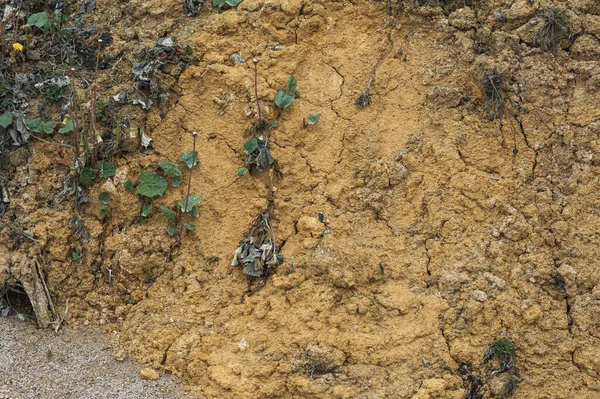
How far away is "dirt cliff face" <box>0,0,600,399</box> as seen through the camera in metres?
3.56

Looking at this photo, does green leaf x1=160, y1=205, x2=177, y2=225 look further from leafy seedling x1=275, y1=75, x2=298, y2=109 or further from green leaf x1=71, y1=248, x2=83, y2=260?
leafy seedling x1=275, y1=75, x2=298, y2=109

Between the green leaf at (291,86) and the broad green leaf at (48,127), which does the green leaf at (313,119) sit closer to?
the green leaf at (291,86)

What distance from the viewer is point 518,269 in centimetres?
368

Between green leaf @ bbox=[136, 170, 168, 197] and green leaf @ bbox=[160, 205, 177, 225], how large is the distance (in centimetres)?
10

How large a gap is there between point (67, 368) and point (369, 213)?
196 centimetres

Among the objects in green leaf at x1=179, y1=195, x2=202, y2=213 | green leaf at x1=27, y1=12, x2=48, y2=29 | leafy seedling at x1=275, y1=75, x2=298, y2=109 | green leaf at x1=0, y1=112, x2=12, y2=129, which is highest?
green leaf at x1=27, y1=12, x2=48, y2=29

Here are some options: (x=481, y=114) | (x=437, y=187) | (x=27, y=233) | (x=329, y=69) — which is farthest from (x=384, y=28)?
(x=27, y=233)

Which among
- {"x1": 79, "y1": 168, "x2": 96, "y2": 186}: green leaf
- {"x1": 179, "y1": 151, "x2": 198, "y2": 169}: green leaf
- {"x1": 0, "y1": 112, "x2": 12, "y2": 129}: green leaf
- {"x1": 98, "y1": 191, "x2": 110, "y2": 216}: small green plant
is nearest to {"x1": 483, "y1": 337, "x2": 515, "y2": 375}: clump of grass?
{"x1": 179, "y1": 151, "x2": 198, "y2": 169}: green leaf

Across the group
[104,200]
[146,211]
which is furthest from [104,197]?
[146,211]

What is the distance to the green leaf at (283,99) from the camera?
13.6ft

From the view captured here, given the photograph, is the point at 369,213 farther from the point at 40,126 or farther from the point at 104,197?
the point at 40,126

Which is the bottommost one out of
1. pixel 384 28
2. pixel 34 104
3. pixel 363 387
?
pixel 363 387

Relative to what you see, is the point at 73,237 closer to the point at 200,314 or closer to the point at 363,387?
the point at 200,314

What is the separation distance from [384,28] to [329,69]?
0.47m
